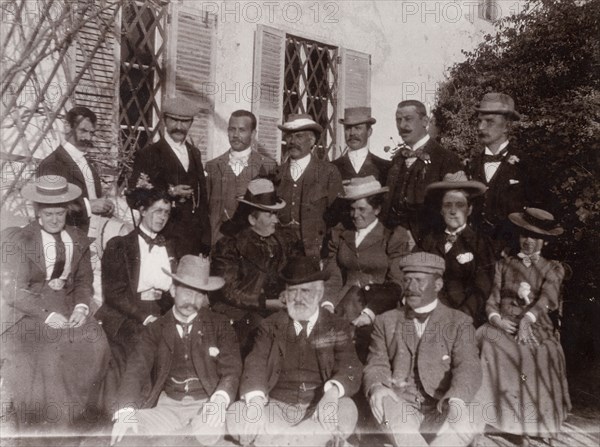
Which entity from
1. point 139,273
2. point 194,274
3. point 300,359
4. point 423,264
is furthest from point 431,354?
point 139,273

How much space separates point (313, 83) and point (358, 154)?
294 centimetres

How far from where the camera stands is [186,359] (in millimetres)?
3695

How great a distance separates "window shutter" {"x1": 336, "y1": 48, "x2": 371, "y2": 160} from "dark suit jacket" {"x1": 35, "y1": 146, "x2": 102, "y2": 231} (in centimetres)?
395

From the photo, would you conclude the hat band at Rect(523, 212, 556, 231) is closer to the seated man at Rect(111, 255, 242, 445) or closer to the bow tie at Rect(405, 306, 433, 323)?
the bow tie at Rect(405, 306, 433, 323)

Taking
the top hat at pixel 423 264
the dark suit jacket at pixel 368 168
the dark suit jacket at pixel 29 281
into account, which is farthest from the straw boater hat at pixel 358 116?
the dark suit jacket at pixel 29 281

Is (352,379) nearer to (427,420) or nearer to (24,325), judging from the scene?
(427,420)

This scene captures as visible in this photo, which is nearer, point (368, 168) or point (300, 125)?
point (300, 125)

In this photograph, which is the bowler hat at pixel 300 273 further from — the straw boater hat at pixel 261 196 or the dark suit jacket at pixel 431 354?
the straw boater hat at pixel 261 196

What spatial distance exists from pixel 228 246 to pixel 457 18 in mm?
6479

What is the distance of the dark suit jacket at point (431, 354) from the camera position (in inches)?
143

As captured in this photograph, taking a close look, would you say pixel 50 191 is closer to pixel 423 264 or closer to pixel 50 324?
pixel 50 324

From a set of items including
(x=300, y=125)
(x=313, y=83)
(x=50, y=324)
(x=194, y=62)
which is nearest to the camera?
(x=50, y=324)

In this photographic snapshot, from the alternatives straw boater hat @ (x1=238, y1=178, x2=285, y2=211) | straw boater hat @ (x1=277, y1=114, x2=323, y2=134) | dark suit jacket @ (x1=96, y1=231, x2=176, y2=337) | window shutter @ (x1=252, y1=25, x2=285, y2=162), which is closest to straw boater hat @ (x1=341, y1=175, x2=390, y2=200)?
straw boater hat @ (x1=238, y1=178, x2=285, y2=211)

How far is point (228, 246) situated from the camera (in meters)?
4.52
